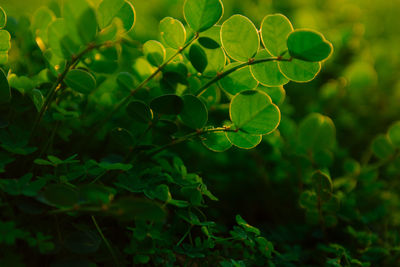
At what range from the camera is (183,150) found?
98cm

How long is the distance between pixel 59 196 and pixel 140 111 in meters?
0.24

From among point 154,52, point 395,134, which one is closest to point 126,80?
point 154,52

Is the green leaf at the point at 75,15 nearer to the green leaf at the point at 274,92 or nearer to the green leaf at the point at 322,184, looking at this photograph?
the green leaf at the point at 274,92

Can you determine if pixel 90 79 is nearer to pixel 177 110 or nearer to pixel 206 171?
pixel 177 110

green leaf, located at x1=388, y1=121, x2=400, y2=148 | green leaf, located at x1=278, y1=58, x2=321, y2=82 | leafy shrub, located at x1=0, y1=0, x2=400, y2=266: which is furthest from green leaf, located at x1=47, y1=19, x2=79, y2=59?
green leaf, located at x1=388, y1=121, x2=400, y2=148

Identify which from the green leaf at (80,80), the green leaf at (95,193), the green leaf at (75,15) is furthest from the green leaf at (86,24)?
the green leaf at (95,193)

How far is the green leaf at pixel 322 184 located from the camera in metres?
0.80

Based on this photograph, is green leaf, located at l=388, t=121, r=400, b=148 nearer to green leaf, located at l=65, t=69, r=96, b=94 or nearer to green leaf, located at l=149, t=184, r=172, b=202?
green leaf, located at l=149, t=184, r=172, b=202

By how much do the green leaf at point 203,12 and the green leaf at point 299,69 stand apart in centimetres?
15

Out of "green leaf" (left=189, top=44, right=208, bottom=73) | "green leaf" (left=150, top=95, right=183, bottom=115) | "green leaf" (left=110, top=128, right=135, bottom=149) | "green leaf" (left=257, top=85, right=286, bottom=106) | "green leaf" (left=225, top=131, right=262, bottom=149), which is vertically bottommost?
"green leaf" (left=110, top=128, right=135, bottom=149)

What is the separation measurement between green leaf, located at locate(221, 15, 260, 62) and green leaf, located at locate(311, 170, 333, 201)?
0.35 m

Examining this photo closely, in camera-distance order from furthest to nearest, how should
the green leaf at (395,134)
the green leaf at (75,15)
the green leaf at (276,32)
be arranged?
the green leaf at (395,134) → the green leaf at (276,32) → the green leaf at (75,15)

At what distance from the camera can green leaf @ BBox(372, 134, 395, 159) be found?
1.02 m

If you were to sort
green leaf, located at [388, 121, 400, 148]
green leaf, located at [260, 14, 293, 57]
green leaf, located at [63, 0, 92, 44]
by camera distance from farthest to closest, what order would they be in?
green leaf, located at [388, 121, 400, 148] < green leaf, located at [260, 14, 293, 57] < green leaf, located at [63, 0, 92, 44]
